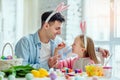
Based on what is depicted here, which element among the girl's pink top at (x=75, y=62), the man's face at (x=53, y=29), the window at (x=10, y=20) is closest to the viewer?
the girl's pink top at (x=75, y=62)

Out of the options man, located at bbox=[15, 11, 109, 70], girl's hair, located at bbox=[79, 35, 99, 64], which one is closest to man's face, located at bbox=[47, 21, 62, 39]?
man, located at bbox=[15, 11, 109, 70]

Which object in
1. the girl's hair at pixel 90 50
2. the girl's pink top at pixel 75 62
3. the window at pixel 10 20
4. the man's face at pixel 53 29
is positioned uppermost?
the window at pixel 10 20

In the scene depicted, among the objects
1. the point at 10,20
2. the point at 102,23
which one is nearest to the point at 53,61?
the point at 102,23

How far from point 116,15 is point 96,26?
0.36 meters

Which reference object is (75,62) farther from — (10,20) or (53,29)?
(10,20)

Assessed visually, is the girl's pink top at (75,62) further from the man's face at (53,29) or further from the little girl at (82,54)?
the man's face at (53,29)

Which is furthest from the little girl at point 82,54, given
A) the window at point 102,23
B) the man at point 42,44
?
the window at point 102,23

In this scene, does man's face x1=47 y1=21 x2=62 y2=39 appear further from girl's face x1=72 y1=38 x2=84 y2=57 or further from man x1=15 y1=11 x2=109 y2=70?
girl's face x1=72 y1=38 x2=84 y2=57

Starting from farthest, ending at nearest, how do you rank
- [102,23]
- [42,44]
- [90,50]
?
[102,23] < [42,44] < [90,50]

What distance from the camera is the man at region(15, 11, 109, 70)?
1.91m

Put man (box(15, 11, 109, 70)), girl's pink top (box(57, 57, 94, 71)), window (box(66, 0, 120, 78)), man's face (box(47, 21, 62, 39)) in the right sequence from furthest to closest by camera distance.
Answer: window (box(66, 0, 120, 78)) → man's face (box(47, 21, 62, 39)) → man (box(15, 11, 109, 70)) → girl's pink top (box(57, 57, 94, 71))

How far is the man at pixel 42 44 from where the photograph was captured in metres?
1.91

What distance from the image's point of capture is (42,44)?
201 centimetres

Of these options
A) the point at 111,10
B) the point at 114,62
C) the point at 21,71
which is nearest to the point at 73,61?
the point at 21,71
